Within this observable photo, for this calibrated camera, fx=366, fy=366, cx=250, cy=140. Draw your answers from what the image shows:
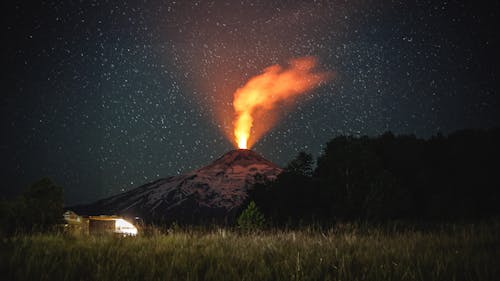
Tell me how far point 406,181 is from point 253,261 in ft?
179

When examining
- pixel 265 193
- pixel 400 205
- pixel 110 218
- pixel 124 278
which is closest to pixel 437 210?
pixel 400 205

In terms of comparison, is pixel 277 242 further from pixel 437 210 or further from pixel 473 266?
pixel 437 210

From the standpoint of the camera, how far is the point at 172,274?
3387 millimetres

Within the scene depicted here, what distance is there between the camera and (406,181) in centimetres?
5341

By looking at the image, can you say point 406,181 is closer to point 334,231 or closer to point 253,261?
point 334,231

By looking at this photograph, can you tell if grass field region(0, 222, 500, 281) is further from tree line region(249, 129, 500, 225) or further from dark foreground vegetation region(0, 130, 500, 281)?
tree line region(249, 129, 500, 225)

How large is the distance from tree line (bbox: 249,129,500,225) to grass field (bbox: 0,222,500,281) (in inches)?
1346

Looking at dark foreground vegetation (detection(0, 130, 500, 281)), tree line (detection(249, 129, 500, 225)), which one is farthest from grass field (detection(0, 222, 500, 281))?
tree line (detection(249, 129, 500, 225))

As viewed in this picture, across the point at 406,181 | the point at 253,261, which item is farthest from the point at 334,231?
the point at 406,181

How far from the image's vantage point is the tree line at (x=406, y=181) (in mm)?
43031

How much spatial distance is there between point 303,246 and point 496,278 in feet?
7.71

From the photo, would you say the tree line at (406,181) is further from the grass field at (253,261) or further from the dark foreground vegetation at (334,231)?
the grass field at (253,261)

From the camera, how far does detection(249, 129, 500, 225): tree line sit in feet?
141

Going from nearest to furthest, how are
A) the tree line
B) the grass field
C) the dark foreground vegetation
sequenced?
the grass field → the dark foreground vegetation → the tree line
